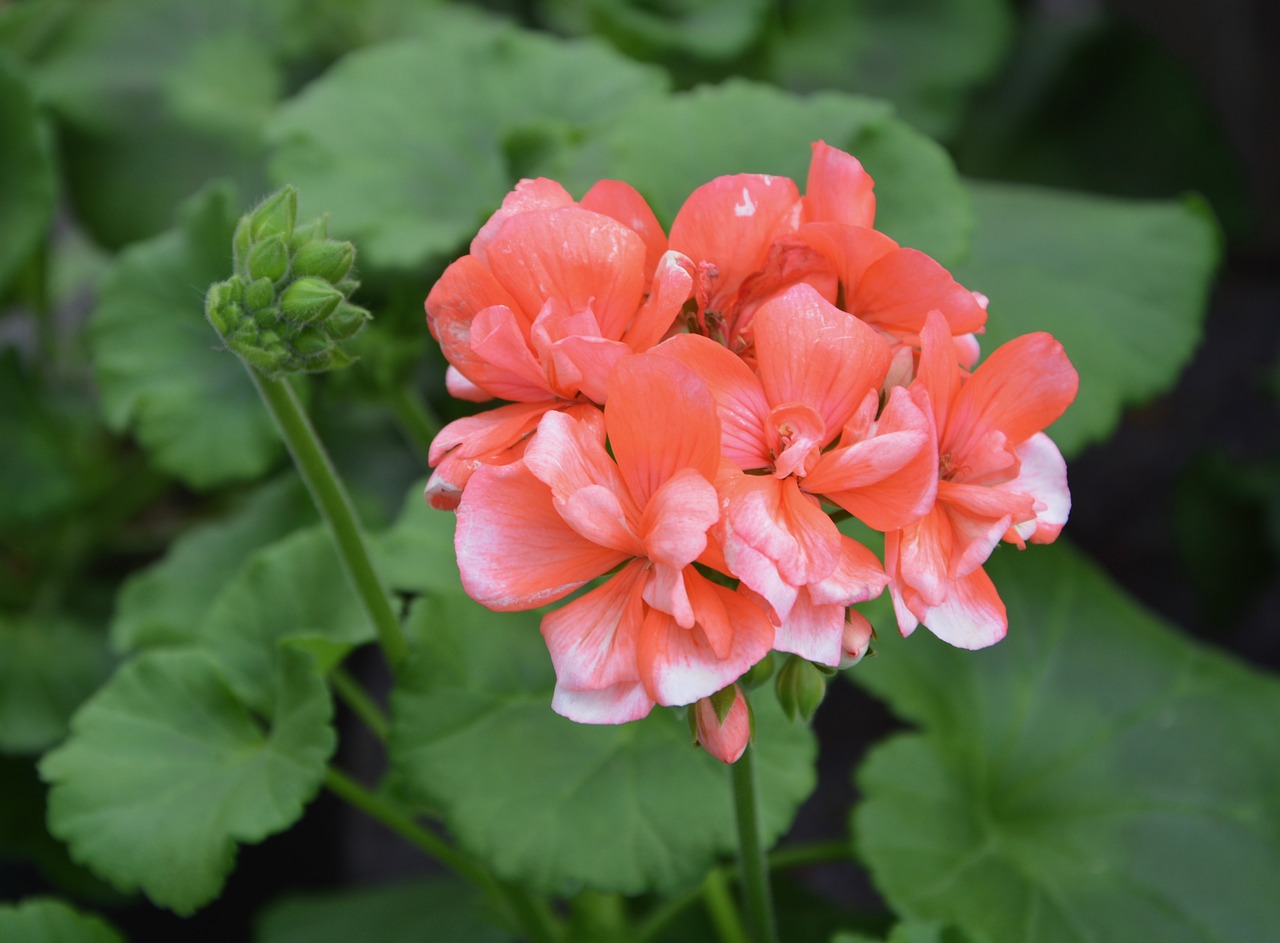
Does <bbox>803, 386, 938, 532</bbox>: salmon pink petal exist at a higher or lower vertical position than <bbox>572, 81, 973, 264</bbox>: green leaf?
higher

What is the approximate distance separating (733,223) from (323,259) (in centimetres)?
24

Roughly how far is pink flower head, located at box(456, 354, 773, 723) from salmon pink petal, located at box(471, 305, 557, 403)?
A: 0.04 metres

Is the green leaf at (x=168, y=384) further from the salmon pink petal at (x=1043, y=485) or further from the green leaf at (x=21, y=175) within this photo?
the salmon pink petal at (x=1043, y=485)

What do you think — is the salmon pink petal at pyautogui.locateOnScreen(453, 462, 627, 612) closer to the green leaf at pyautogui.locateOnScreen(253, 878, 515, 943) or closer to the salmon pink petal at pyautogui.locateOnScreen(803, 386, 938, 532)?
the salmon pink petal at pyautogui.locateOnScreen(803, 386, 938, 532)

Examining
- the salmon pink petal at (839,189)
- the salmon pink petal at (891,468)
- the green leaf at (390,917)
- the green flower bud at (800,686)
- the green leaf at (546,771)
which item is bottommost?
the green leaf at (390,917)

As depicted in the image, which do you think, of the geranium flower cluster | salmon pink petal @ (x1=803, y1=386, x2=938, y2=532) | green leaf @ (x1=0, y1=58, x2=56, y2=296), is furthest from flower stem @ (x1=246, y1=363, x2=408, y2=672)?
green leaf @ (x1=0, y1=58, x2=56, y2=296)

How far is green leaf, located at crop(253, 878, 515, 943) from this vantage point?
1272 millimetres

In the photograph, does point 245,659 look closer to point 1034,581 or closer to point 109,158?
point 1034,581

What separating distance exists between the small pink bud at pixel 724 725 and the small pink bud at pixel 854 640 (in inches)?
2.4

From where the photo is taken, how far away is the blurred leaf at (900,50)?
190 centimetres

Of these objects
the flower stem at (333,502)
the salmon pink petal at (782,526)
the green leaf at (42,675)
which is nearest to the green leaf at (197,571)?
the green leaf at (42,675)

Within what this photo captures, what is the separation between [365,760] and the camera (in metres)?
1.83

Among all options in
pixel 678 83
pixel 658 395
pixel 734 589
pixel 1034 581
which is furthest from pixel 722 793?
pixel 678 83

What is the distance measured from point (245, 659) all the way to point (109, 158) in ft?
3.88
